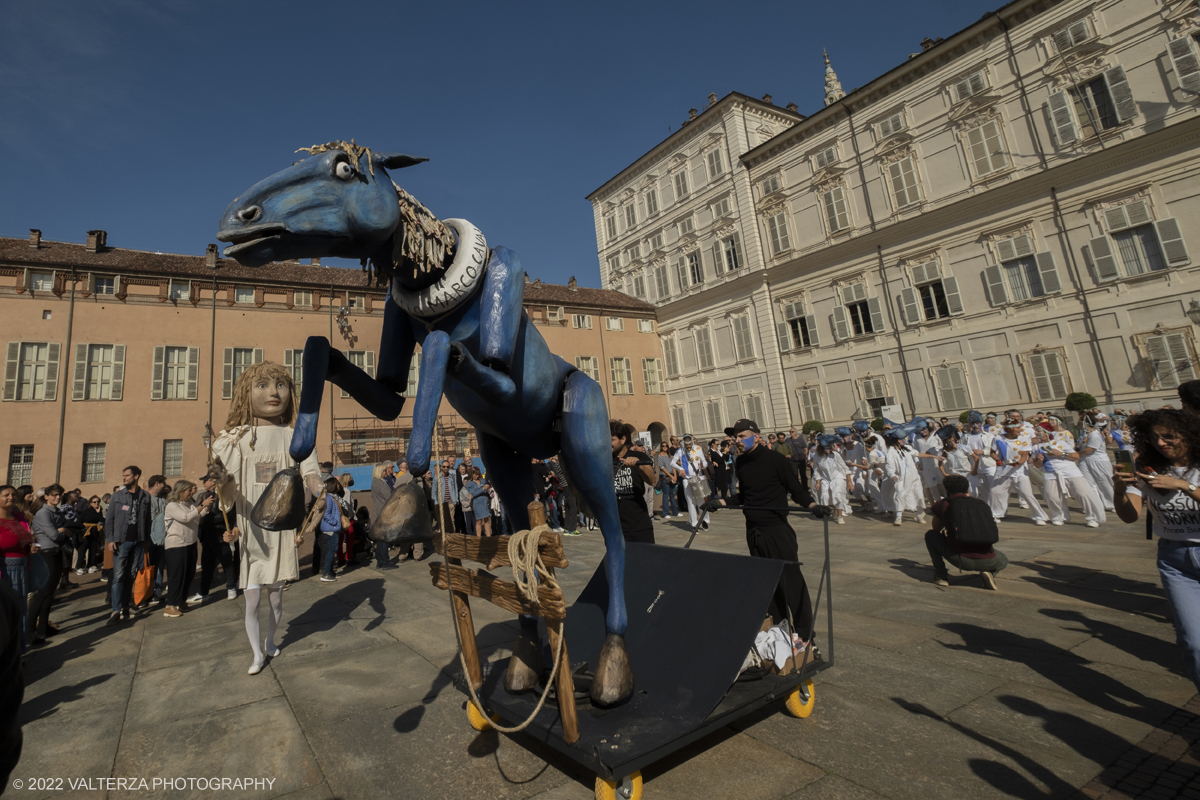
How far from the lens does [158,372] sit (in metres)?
20.3

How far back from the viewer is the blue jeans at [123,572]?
5.90 meters

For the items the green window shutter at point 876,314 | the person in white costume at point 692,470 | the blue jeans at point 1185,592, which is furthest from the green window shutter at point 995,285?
the blue jeans at point 1185,592

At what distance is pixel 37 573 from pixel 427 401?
5.82 m

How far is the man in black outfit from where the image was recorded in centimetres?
372

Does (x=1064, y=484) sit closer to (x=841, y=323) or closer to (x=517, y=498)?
(x=517, y=498)

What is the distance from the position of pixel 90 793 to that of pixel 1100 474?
36.9 feet

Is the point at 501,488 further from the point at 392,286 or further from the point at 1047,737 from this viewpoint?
the point at 1047,737

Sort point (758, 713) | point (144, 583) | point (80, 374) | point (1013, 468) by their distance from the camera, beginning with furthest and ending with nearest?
point (80, 374) → point (1013, 468) → point (144, 583) → point (758, 713)

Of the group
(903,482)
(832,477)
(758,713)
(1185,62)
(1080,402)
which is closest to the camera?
(758,713)

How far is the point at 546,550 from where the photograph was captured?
7.24 feet

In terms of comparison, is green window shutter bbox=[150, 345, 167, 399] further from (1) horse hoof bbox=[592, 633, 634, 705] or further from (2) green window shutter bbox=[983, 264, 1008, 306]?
(2) green window shutter bbox=[983, 264, 1008, 306]

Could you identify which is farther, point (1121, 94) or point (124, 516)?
point (1121, 94)

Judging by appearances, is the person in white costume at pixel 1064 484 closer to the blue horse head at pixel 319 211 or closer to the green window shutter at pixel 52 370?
the blue horse head at pixel 319 211

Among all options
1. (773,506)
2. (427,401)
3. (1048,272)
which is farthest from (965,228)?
(427,401)
